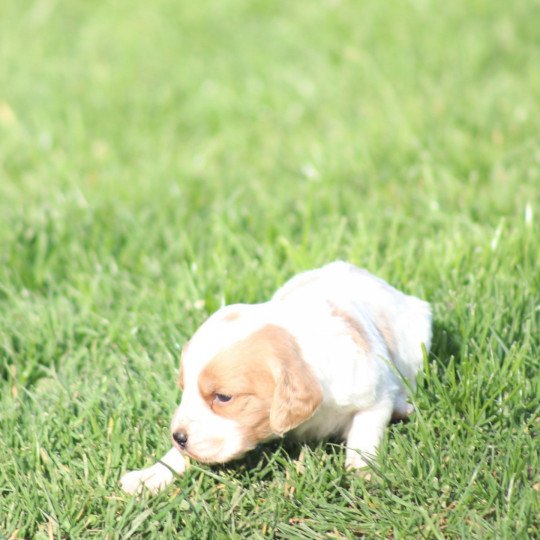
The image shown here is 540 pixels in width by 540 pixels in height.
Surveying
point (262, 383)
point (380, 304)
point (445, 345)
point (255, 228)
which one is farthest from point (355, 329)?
point (255, 228)

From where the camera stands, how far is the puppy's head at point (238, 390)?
2.73 metres

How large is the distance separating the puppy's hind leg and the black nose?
56 centimetres

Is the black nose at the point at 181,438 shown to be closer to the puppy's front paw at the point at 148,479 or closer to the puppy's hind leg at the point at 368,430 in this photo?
the puppy's front paw at the point at 148,479

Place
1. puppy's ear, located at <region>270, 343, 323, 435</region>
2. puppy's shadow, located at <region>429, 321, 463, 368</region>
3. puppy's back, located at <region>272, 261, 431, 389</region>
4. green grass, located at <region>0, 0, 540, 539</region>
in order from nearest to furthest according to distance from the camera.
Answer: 1. puppy's ear, located at <region>270, 343, 323, 435</region>
2. green grass, located at <region>0, 0, 540, 539</region>
3. puppy's back, located at <region>272, 261, 431, 389</region>
4. puppy's shadow, located at <region>429, 321, 463, 368</region>

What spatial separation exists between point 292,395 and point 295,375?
0.06 metres

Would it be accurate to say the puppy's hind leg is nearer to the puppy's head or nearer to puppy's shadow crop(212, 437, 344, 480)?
puppy's shadow crop(212, 437, 344, 480)

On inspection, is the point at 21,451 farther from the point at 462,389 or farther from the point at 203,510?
the point at 462,389

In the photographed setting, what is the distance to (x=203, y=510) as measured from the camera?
290 cm

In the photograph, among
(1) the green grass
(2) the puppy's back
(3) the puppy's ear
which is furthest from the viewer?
(2) the puppy's back

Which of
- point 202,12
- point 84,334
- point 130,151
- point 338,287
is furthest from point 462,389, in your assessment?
point 202,12

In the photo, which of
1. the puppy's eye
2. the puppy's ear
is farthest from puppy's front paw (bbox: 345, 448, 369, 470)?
the puppy's eye

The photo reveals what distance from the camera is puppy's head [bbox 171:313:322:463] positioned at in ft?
8.95

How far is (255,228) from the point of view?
4801 millimetres

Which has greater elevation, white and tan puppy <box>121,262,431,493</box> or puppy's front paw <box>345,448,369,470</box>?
white and tan puppy <box>121,262,431,493</box>
